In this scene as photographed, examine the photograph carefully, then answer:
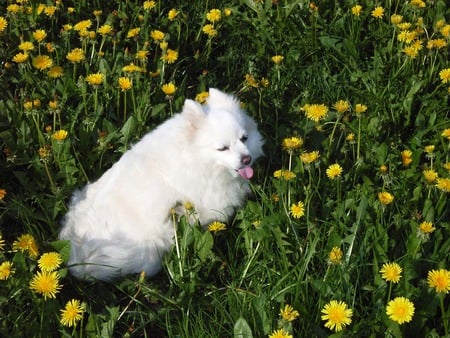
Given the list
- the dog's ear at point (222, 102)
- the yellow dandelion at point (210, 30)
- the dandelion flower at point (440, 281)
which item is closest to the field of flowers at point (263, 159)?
the dandelion flower at point (440, 281)

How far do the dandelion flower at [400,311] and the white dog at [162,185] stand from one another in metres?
1.03

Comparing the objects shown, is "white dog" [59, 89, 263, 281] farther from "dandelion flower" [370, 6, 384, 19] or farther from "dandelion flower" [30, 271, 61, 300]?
"dandelion flower" [370, 6, 384, 19]

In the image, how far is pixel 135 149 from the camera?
10.5 ft

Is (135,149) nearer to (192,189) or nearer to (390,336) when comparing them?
(192,189)

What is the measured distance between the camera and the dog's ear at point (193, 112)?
3.01 meters

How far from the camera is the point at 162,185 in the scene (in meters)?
3.10

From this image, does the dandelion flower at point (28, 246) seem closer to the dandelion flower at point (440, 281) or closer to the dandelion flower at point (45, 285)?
the dandelion flower at point (45, 285)

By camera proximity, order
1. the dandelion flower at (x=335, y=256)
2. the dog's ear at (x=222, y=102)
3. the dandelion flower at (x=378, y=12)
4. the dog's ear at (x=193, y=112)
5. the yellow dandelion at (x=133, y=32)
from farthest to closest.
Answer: the dandelion flower at (x=378, y=12), the yellow dandelion at (x=133, y=32), the dog's ear at (x=222, y=102), the dog's ear at (x=193, y=112), the dandelion flower at (x=335, y=256)

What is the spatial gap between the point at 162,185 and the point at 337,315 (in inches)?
46.2

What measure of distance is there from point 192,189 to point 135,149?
358 mm

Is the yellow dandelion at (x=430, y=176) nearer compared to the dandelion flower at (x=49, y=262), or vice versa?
the dandelion flower at (x=49, y=262)

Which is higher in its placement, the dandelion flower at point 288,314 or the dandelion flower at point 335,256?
A: the dandelion flower at point 335,256

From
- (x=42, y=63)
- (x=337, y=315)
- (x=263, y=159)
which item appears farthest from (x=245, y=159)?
(x=42, y=63)

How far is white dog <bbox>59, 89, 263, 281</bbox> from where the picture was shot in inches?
119
